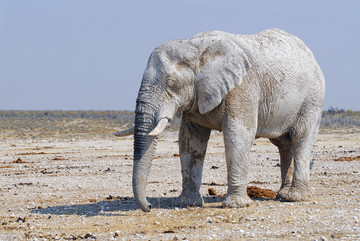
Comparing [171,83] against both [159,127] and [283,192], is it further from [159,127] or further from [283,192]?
[283,192]

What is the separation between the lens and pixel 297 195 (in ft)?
41.3

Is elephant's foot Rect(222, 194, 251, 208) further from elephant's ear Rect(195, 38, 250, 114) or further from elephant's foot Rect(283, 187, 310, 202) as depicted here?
elephant's ear Rect(195, 38, 250, 114)

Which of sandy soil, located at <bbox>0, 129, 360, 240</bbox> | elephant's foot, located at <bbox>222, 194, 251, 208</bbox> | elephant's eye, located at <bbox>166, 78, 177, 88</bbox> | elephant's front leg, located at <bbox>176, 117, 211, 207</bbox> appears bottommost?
sandy soil, located at <bbox>0, 129, 360, 240</bbox>

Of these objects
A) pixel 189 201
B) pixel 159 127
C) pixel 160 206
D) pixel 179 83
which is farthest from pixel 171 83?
pixel 160 206

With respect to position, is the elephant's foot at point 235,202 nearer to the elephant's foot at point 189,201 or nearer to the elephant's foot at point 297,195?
the elephant's foot at point 189,201

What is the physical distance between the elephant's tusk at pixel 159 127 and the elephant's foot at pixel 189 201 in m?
2.02

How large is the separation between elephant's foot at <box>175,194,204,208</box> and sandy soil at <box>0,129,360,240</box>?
225 millimetres

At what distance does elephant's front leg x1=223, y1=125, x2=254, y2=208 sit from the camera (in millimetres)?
11320

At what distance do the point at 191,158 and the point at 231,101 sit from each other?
158 cm

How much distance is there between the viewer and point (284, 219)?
34.8ft

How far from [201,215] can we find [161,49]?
10.2ft

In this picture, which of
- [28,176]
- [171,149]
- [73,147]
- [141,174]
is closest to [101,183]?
[28,176]

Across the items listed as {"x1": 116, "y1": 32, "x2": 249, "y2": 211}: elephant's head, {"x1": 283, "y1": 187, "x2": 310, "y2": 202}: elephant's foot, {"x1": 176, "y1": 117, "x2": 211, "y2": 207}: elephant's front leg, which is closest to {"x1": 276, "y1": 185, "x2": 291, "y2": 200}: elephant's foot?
{"x1": 283, "y1": 187, "x2": 310, "y2": 202}: elephant's foot

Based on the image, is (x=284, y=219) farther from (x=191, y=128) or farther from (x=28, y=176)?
(x=28, y=176)
